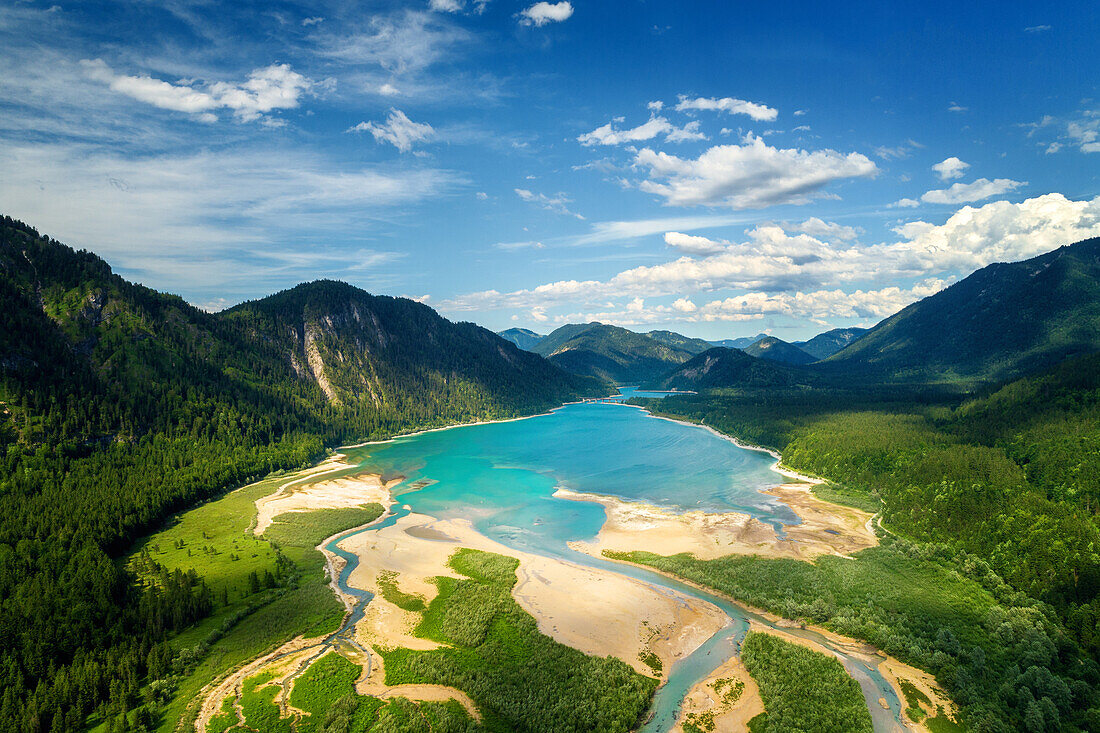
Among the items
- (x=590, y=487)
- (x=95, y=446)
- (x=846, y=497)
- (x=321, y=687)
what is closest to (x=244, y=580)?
(x=321, y=687)

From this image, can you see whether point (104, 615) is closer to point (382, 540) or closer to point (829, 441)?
point (382, 540)

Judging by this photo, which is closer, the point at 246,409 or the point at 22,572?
the point at 22,572

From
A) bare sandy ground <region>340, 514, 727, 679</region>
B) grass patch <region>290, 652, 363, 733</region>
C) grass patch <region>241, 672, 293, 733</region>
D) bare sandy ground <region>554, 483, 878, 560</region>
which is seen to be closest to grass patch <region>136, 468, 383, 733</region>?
grass patch <region>241, 672, 293, 733</region>

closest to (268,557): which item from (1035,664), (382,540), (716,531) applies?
(382,540)

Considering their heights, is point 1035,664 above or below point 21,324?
below

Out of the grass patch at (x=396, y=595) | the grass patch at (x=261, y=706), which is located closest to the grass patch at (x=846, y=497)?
the grass patch at (x=396, y=595)

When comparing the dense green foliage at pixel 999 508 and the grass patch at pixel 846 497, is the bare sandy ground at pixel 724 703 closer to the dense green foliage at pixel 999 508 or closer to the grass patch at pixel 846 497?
the dense green foliage at pixel 999 508
